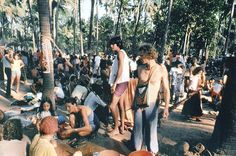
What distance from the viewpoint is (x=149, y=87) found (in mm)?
5719

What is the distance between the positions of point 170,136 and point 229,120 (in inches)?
68.0

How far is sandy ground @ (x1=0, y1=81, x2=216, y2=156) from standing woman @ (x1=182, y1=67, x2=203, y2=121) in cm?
24

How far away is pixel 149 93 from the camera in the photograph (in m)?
5.72

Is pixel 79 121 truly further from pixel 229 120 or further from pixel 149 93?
pixel 229 120

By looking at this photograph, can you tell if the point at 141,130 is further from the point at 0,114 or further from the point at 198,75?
the point at 198,75

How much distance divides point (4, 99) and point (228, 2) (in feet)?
111

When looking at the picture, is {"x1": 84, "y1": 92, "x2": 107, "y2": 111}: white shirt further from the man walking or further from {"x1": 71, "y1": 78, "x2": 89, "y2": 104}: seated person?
the man walking

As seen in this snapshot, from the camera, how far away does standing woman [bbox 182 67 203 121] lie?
30.9ft

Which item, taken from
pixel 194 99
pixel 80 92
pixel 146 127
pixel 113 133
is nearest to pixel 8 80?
pixel 80 92

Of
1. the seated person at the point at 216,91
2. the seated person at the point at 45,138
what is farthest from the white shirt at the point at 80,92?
the seated person at the point at 216,91

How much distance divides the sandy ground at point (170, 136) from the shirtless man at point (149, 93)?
24.3 inches

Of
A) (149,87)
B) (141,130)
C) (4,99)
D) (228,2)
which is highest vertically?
(228,2)

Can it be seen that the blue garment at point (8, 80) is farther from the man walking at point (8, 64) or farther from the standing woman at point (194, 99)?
the standing woman at point (194, 99)

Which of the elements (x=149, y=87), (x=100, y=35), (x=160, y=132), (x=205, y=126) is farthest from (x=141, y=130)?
(x=100, y=35)
